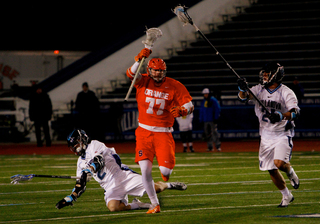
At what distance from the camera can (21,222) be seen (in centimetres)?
707

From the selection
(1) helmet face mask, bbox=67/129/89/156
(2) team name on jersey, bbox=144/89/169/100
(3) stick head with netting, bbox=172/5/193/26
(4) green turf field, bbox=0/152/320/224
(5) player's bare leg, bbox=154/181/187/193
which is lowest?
(4) green turf field, bbox=0/152/320/224

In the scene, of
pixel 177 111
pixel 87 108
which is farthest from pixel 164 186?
pixel 87 108

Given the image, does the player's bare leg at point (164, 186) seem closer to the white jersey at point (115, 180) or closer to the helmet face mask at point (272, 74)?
the white jersey at point (115, 180)

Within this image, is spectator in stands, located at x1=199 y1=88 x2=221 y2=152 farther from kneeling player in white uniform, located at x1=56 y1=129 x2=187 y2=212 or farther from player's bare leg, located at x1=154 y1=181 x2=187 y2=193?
kneeling player in white uniform, located at x1=56 y1=129 x2=187 y2=212

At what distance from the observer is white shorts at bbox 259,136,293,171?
25.6ft

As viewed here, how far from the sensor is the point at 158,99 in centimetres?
796

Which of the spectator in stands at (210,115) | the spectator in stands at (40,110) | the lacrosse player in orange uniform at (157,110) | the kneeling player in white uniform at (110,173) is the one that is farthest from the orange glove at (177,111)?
the spectator in stands at (40,110)

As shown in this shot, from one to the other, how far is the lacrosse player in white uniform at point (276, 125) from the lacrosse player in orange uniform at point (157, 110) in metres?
0.91

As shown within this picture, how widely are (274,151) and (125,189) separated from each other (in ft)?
6.80

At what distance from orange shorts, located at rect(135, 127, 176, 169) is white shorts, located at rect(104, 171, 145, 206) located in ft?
1.19

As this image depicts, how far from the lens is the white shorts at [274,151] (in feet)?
25.6

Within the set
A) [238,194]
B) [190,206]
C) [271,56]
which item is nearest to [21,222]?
[190,206]

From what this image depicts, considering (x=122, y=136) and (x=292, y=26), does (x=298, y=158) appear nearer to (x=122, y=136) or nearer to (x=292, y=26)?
(x=122, y=136)

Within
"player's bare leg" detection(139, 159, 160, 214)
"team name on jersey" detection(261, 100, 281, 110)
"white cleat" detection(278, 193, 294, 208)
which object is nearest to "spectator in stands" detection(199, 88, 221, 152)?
"team name on jersey" detection(261, 100, 281, 110)
